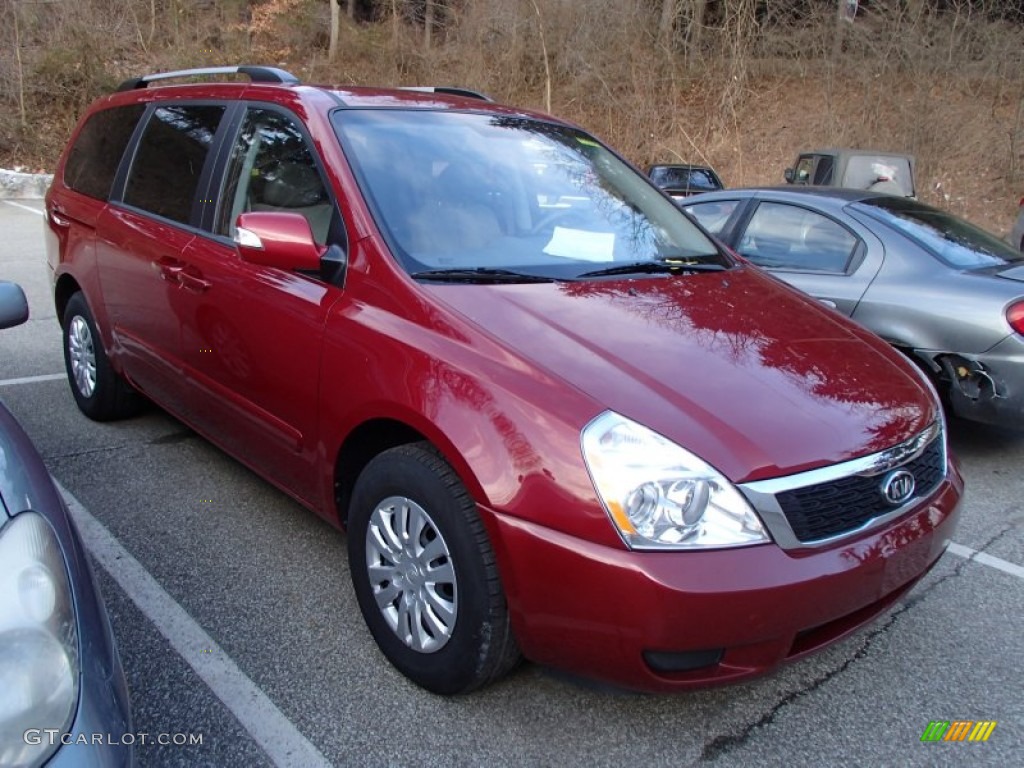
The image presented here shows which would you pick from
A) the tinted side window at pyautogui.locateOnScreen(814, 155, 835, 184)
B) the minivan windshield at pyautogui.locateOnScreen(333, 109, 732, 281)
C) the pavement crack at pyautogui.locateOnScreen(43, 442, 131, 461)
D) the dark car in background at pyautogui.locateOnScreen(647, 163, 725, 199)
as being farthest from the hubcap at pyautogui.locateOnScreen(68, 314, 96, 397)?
the dark car in background at pyautogui.locateOnScreen(647, 163, 725, 199)

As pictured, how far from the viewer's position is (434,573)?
2.37m

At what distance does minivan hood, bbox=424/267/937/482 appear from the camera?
6.96 ft

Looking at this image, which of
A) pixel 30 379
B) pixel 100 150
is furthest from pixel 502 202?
pixel 30 379

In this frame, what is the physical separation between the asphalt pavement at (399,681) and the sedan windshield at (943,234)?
1850 mm

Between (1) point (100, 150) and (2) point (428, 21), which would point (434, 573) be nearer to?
(1) point (100, 150)

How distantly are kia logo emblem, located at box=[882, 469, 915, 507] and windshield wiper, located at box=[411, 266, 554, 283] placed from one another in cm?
121

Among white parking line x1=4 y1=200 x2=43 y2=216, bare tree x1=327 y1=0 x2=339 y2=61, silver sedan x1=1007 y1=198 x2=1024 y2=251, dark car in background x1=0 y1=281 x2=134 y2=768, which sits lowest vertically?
white parking line x1=4 y1=200 x2=43 y2=216

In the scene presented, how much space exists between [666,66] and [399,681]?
73.6 feet

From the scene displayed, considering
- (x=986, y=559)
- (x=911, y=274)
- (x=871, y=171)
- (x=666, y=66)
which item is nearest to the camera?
(x=986, y=559)

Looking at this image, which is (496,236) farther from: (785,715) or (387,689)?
(785,715)

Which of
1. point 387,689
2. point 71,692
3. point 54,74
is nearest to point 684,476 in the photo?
point 387,689

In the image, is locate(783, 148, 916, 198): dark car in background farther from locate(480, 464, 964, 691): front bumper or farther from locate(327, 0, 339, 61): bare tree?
locate(327, 0, 339, 61): bare tree

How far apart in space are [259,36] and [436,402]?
30328 mm

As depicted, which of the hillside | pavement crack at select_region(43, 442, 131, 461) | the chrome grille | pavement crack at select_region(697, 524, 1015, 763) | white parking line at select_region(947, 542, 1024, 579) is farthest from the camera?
the hillside
